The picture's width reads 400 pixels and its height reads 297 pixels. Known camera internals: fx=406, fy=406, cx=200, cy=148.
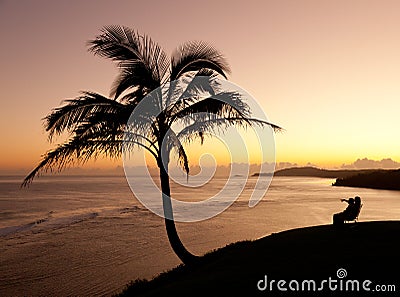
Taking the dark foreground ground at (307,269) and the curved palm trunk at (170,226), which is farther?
the curved palm trunk at (170,226)

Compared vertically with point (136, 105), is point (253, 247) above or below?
below

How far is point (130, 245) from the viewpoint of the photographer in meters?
20.3

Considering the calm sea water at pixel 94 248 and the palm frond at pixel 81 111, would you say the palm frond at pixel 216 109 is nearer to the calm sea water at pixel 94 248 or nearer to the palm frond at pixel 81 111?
the palm frond at pixel 81 111

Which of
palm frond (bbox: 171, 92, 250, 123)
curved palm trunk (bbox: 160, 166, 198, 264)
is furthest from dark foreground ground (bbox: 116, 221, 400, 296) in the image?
palm frond (bbox: 171, 92, 250, 123)

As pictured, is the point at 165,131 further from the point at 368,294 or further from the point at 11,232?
the point at 11,232

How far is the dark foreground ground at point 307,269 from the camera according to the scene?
7.05m

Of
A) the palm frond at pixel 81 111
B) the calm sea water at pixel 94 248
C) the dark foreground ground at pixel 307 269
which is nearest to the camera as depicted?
the dark foreground ground at pixel 307 269

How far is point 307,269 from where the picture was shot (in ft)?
26.2

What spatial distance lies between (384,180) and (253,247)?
3835 inches

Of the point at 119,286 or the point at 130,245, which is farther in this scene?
the point at 130,245

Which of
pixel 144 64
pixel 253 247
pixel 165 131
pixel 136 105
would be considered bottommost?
pixel 253 247

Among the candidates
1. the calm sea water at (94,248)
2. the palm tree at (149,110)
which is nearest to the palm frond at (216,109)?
the palm tree at (149,110)

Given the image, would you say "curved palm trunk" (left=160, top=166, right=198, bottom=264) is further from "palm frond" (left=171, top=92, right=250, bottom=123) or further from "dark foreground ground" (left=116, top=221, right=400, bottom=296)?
"palm frond" (left=171, top=92, right=250, bottom=123)

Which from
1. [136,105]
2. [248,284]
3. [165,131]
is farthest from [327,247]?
[136,105]
